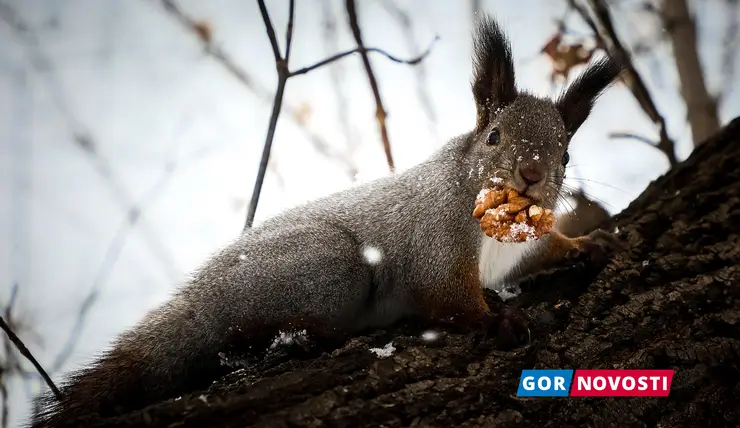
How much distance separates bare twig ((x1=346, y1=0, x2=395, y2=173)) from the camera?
8.76ft

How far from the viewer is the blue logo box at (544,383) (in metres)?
1.65

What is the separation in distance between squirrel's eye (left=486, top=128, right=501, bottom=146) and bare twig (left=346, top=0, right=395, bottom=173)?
61cm

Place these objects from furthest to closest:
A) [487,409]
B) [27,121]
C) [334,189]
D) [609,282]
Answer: [27,121], [334,189], [609,282], [487,409]

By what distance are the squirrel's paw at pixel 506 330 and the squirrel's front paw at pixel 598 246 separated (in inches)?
23.7

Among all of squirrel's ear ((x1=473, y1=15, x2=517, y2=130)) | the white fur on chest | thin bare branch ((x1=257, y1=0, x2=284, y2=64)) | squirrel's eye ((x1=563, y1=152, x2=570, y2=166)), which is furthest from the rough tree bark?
thin bare branch ((x1=257, y1=0, x2=284, y2=64))

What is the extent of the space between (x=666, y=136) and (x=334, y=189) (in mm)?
1942

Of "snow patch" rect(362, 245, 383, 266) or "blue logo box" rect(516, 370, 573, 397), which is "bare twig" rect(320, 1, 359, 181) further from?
"blue logo box" rect(516, 370, 573, 397)

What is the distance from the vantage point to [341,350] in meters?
1.71

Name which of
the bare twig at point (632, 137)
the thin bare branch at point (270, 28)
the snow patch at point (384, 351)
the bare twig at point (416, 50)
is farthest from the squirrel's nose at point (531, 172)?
the bare twig at point (632, 137)

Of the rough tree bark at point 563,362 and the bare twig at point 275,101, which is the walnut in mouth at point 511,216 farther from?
the bare twig at point 275,101

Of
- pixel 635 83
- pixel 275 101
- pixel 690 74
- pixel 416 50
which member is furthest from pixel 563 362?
pixel 690 74

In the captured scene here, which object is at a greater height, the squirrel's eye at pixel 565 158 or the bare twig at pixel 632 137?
the bare twig at pixel 632 137

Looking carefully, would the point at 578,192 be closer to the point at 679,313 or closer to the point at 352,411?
the point at 679,313

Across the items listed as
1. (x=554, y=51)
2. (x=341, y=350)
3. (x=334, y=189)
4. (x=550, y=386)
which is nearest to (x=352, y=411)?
(x=341, y=350)
